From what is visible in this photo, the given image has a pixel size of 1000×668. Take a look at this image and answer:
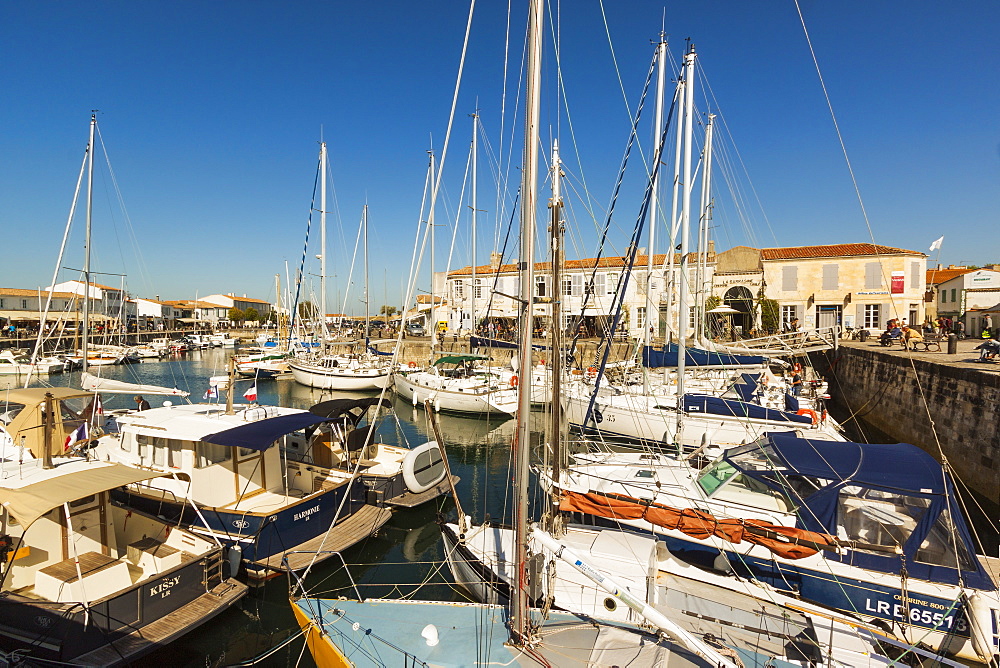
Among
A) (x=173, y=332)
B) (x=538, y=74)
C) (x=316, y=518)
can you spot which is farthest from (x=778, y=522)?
(x=173, y=332)

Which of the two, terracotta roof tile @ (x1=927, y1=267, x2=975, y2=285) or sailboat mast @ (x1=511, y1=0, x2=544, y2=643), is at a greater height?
terracotta roof tile @ (x1=927, y1=267, x2=975, y2=285)

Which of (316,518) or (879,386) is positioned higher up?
(879,386)

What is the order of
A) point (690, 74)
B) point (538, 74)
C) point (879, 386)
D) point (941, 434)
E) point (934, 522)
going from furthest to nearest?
point (879, 386) → point (690, 74) → point (941, 434) → point (934, 522) → point (538, 74)

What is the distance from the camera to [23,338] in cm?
5978

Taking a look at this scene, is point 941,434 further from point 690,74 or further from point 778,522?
point 690,74

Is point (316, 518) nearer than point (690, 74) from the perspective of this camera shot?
Yes

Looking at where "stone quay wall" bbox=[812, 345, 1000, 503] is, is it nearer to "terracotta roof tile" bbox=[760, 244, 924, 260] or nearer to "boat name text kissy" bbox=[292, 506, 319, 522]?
"boat name text kissy" bbox=[292, 506, 319, 522]

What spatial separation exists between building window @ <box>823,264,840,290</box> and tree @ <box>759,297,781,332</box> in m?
4.33

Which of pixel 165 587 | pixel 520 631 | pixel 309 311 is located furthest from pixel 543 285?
pixel 309 311

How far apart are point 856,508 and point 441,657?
666 centimetres

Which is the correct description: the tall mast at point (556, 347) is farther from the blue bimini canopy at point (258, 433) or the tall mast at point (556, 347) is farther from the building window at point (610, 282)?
the building window at point (610, 282)

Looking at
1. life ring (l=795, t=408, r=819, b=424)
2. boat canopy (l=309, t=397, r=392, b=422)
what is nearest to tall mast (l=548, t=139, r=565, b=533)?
boat canopy (l=309, t=397, r=392, b=422)

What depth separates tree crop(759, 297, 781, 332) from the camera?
4134 centimetres

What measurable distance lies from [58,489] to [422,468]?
268 inches
